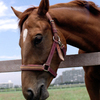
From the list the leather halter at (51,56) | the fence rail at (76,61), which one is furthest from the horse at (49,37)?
the fence rail at (76,61)

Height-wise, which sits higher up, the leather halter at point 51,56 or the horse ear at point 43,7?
the horse ear at point 43,7

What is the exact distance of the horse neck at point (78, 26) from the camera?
2.43 metres

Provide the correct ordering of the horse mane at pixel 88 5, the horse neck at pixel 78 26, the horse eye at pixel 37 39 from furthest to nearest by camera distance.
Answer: the horse mane at pixel 88 5 < the horse neck at pixel 78 26 < the horse eye at pixel 37 39

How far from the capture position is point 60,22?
7.88 ft

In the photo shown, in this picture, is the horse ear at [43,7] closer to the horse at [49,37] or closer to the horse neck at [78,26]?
the horse at [49,37]

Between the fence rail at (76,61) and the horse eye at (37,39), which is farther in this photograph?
the fence rail at (76,61)

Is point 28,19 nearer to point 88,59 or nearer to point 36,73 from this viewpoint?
point 36,73

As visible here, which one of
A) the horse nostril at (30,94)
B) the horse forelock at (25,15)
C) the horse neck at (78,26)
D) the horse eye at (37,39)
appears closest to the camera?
the horse nostril at (30,94)

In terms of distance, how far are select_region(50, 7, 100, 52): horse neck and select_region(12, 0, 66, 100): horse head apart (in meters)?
0.18

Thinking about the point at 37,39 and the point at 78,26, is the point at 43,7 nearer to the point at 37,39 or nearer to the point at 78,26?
the point at 37,39

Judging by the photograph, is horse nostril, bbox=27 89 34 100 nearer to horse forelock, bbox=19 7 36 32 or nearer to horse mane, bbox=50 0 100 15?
horse forelock, bbox=19 7 36 32

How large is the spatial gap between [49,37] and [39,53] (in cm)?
25

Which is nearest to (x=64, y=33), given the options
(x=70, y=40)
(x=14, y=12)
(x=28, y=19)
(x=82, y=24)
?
(x=70, y=40)

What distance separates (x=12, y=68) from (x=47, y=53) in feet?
2.74
